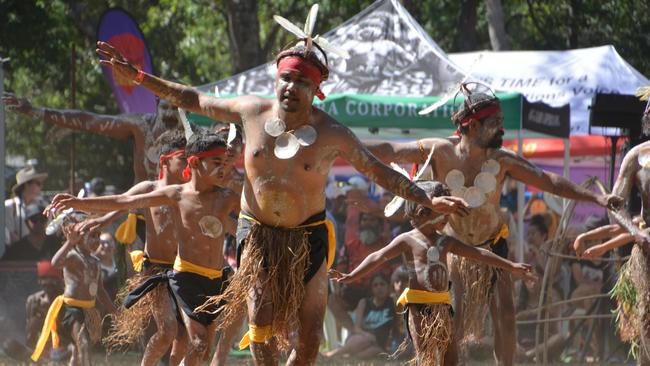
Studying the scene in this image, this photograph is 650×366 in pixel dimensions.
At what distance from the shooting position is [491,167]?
7785mm

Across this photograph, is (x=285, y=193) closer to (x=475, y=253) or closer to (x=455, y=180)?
(x=475, y=253)

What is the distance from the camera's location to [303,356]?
6.15 meters

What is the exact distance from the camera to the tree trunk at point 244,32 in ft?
56.0

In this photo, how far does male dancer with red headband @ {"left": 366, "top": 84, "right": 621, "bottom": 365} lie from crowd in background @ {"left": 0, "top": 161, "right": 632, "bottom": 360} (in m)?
3.58

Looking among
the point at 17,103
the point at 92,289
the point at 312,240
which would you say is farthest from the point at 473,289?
the point at 17,103

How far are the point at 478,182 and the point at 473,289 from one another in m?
0.69

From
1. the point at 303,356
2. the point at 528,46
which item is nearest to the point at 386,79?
the point at 303,356

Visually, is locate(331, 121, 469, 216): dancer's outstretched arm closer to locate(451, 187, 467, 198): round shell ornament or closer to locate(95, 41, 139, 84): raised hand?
locate(95, 41, 139, 84): raised hand

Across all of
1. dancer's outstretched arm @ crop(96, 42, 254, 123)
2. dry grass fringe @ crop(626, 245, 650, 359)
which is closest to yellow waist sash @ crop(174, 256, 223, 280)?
dancer's outstretched arm @ crop(96, 42, 254, 123)

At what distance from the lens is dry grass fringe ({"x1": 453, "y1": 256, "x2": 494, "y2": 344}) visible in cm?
792

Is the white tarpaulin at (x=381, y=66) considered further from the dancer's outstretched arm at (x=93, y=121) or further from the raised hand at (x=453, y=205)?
the raised hand at (x=453, y=205)

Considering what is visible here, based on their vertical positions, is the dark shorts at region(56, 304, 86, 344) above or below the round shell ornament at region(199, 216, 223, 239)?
below

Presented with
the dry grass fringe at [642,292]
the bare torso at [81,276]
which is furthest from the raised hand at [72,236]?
the dry grass fringe at [642,292]

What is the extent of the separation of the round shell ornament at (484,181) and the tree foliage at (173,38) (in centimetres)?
625
